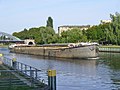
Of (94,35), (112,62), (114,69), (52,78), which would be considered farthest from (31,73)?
(94,35)

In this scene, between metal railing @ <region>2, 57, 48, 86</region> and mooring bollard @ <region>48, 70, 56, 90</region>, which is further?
metal railing @ <region>2, 57, 48, 86</region>

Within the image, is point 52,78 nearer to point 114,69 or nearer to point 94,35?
point 114,69

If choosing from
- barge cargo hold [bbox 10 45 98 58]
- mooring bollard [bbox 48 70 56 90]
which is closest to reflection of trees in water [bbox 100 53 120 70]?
barge cargo hold [bbox 10 45 98 58]

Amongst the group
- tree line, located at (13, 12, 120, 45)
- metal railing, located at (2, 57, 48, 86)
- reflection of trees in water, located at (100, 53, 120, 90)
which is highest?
tree line, located at (13, 12, 120, 45)

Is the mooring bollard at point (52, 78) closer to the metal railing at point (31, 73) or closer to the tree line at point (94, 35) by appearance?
the metal railing at point (31, 73)

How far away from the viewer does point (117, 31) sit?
421ft

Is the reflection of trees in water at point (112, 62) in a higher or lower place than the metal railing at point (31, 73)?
lower

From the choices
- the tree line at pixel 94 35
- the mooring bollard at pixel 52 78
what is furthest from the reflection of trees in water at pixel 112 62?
the tree line at pixel 94 35

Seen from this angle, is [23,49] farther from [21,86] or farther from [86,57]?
[21,86]

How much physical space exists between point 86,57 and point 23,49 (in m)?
59.0

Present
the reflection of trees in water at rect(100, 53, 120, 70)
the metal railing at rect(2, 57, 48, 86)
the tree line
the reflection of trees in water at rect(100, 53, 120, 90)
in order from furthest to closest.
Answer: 1. the tree line
2. the reflection of trees in water at rect(100, 53, 120, 70)
3. the reflection of trees in water at rect(100, 53, 120, 90)
4. the metal railing at rect(2, 57, 48, 86)

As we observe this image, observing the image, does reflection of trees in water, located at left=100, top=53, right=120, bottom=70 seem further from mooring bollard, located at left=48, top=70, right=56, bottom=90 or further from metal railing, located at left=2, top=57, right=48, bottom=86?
mooring bollard, located at left=48, top=70, right=56, bottom=90

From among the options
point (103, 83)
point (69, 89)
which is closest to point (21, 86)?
point (69, 89)

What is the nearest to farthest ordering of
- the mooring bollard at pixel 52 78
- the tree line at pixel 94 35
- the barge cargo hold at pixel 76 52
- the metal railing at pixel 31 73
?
1. the mooring bollard at pixel 52 78
2. the metal railing at pixel 31 73
3. the barge cargo hold at pixel 76 52
4. the tree line at pixel 94 35
